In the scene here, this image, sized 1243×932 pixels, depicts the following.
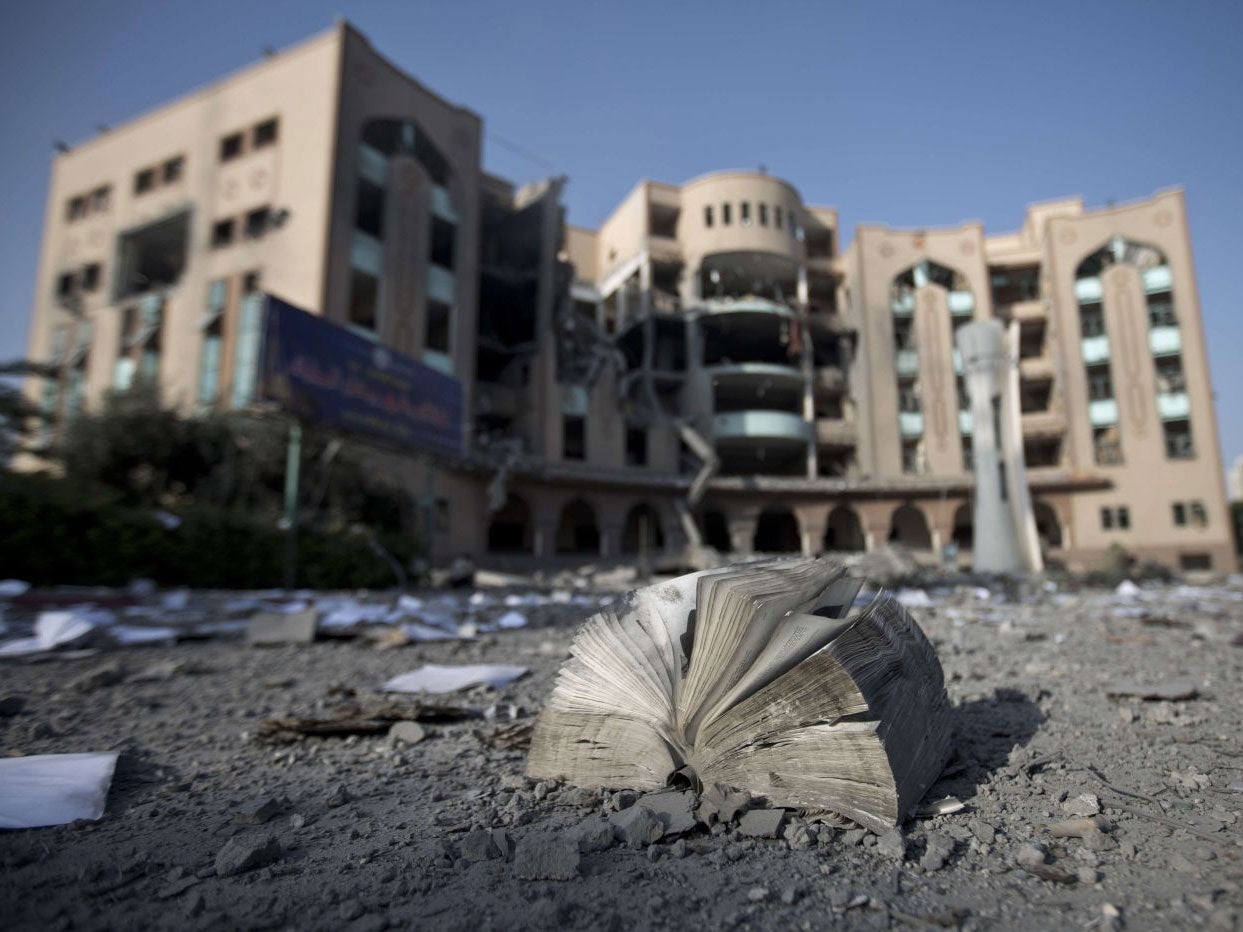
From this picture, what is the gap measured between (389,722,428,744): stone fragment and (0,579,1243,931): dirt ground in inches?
1.4

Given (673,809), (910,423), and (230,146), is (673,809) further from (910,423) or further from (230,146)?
(910,423)

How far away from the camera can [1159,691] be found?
3201 mm

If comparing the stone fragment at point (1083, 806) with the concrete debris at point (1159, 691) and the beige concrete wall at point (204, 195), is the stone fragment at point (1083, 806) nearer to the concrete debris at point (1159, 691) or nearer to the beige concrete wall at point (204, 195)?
the concrete debris at point (1159, 691)

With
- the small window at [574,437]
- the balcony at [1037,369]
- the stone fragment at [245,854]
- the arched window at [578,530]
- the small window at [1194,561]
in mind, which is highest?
the balcony at [1037,369]

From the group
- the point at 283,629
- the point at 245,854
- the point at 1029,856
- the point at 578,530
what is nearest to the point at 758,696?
the point at 1029,856

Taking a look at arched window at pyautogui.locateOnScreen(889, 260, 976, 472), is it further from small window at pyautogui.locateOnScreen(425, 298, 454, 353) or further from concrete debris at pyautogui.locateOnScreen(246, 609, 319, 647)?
concrete debris at pyautogui.locateOnScreen(246, 609, 319, 647)

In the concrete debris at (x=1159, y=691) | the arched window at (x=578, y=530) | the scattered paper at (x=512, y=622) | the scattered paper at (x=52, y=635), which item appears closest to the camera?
the concrete debris at (x=1159, y=691)

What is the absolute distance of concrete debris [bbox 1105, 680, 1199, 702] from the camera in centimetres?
317

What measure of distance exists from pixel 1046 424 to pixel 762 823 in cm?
3330

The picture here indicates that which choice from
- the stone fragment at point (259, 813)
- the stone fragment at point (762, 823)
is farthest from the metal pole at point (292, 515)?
the stone fragment at point (762, 823)

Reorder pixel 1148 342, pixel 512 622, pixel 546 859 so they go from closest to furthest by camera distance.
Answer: pixel 546 859 → pixel 512 622 → pixel 1148 342

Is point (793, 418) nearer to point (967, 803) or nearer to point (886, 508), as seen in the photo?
point (886, 508)

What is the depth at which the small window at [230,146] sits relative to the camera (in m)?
22.9

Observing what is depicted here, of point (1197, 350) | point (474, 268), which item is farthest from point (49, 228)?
point (1197, 350)
